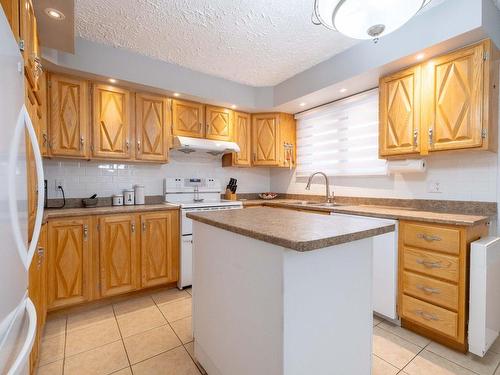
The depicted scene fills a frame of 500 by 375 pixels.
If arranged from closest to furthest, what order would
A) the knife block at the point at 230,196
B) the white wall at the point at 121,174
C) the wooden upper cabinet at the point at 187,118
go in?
the white wall at the point at 121,174 → the wooden upper cabinet at the point at 187,118 → the knife block at the point at 230,196

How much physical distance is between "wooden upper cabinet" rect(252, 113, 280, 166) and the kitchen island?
2457 millimetres

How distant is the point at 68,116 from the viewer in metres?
2.48

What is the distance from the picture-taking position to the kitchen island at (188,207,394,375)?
100 cm

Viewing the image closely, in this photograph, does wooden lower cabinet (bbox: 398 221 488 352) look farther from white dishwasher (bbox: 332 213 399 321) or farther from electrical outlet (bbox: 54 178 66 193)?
electrical outlet (bbox: 54 178 66 193)

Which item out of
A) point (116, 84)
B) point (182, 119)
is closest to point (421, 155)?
point (182, 119)

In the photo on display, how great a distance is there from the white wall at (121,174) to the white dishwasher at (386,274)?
94.0 inches

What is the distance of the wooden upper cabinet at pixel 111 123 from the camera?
8.62 feet

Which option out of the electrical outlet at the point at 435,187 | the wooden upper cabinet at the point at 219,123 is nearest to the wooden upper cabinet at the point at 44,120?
the wooden upper cabinet at the point at 219,123

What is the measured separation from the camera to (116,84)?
273 centimetres

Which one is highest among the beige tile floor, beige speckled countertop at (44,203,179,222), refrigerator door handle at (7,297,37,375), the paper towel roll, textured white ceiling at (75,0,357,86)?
textured white ceiling at (75,0,357,86)

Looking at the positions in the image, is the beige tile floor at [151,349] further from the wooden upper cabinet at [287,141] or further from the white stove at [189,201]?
the wooden upper cabinet at [287,141]

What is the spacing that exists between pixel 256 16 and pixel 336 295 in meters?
2.19

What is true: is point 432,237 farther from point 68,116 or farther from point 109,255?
point 68,116

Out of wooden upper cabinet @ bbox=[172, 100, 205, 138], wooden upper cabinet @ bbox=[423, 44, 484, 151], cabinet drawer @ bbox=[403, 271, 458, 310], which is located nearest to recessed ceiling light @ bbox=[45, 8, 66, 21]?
wooden upper cabinet @ bbox=[172, 100, 205, 138]
